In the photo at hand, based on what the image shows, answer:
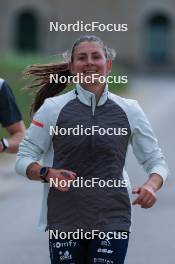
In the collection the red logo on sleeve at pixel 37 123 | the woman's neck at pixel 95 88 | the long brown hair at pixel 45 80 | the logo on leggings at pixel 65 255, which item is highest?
the long brown hair at pixel 45 80

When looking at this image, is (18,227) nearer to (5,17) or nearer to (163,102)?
(163,102)

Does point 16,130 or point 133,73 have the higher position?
point 133,73

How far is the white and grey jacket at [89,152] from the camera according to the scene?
17.5 feet

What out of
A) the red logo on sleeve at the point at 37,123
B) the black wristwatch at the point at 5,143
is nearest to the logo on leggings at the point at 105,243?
the red logo on sleeve at the point at 37,123

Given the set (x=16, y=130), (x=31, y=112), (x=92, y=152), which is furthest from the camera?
(x=16, y=130)

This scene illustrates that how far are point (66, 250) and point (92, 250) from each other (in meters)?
0.14

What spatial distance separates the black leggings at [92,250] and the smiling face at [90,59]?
0.83 meters

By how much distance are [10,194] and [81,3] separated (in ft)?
151

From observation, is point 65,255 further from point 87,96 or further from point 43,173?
point 87,96

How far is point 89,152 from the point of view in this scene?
5312 millimetres

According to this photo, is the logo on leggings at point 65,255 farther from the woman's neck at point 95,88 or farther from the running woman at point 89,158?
the woman's neck at point 95,88

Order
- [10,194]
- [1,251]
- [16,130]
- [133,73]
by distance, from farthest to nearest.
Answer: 1. [133,73]
2. [10,194]
3. [1,251]
4. [16,130]

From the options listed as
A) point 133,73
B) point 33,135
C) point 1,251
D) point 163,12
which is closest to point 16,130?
point 33,135

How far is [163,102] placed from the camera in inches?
1337
